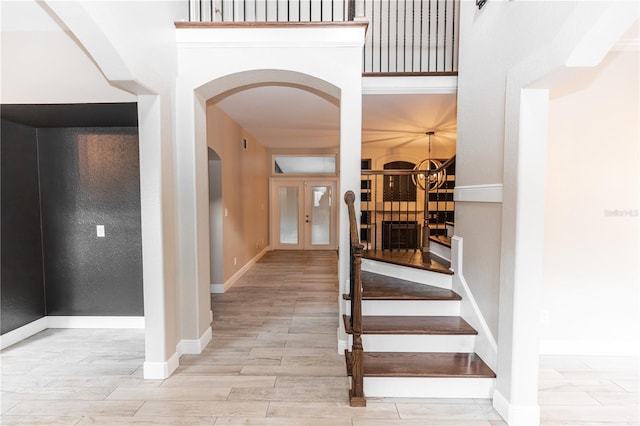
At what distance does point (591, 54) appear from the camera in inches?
59.2

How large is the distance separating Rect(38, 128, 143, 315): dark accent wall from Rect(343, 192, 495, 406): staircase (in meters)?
2.57

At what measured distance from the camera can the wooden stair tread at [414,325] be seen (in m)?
2.45

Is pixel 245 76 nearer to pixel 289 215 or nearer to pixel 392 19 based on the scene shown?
pixel 392 19

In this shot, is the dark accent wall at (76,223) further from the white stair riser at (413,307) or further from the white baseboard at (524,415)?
the white baseboard at (524,415)

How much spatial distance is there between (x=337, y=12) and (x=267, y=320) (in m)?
4.11

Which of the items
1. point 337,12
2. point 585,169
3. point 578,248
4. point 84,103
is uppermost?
point 337,12

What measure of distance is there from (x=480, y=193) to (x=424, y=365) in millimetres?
1390

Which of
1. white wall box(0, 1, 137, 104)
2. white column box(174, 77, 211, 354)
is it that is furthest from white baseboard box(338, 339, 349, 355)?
white wall box(0, 1, 137, 104)

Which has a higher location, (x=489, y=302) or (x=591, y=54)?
(x=591, y=54)

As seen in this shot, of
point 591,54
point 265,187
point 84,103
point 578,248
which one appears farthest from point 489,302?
point 265,187

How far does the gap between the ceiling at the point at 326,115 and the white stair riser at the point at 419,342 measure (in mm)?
2604

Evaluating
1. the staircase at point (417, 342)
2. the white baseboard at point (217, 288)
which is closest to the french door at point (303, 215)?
the white baseboard at point (217, 288)

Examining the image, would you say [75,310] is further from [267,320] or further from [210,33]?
[210,33]

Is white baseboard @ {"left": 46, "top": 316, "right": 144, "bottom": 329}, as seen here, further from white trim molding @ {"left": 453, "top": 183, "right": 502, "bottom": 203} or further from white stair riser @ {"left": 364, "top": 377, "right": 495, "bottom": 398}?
white trim molding @ {"left": 453, "top": 183, "right": 502, "bottom": 203}
